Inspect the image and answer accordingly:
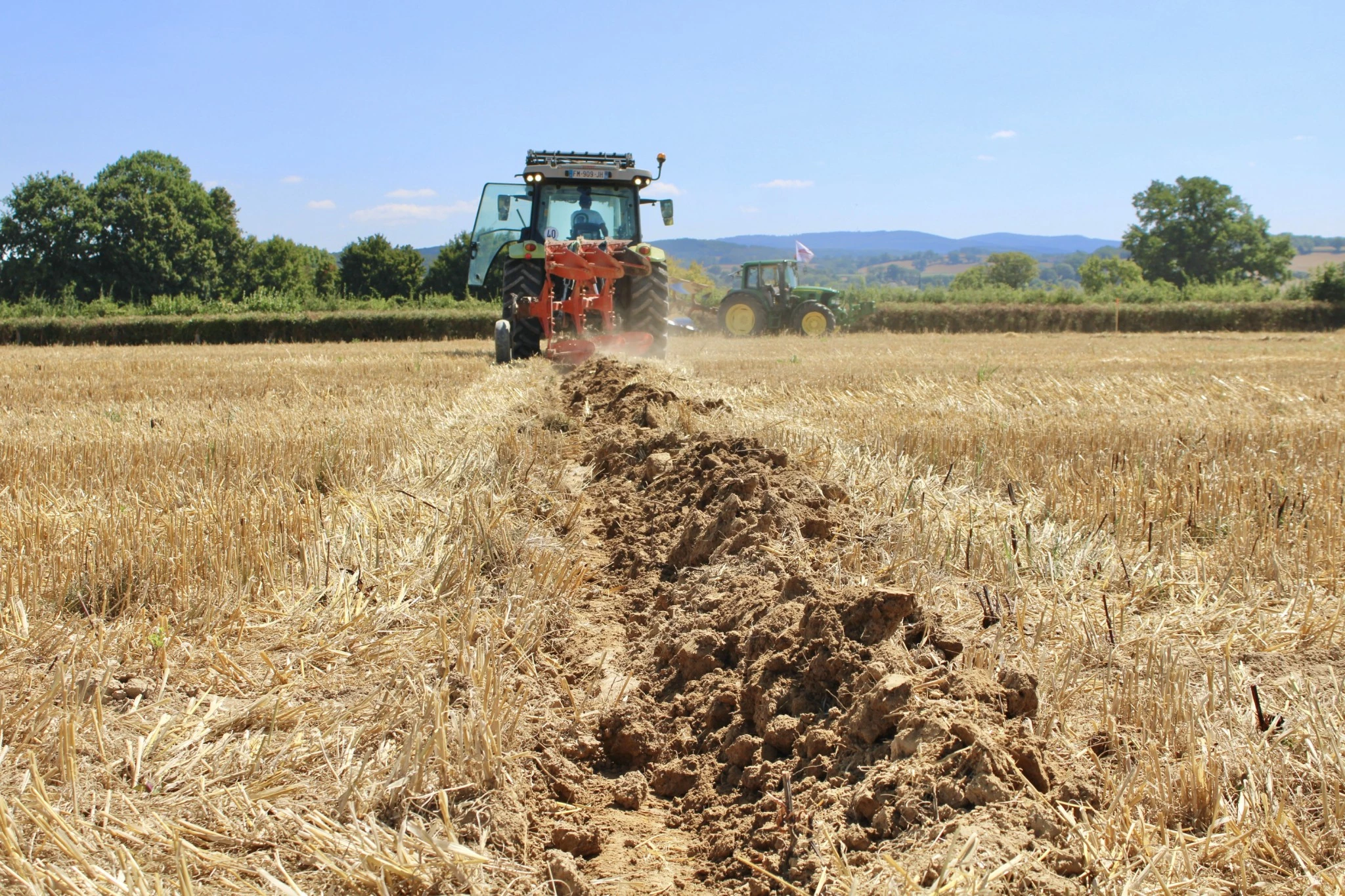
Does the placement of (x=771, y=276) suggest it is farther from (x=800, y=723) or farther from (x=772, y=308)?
(x=800, y=723)

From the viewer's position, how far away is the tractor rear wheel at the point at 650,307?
12164mm

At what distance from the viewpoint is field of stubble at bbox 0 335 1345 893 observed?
68.1 inches

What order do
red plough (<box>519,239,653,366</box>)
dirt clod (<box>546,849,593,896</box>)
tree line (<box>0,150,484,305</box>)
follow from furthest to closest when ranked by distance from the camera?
tree line (<box>0,150,484,305</box>) → red plough (<box>519,239,653,366</box>) → dirt clod (<box>546,849,593,896</box>)

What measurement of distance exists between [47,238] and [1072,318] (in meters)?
48.7

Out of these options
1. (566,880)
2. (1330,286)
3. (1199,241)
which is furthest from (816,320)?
(1199,241)

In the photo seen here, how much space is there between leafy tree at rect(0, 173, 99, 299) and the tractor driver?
43502 millimetres

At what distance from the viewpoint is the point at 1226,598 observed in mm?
3088

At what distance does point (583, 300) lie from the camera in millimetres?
11367

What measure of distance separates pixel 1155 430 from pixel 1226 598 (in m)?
3.34

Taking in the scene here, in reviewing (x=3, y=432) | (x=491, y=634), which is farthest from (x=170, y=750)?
(x=3, y=432)

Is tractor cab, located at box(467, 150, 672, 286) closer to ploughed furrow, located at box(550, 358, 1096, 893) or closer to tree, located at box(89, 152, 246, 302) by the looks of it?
ploughed furrow, located at box(550, 358, 1096, 893)

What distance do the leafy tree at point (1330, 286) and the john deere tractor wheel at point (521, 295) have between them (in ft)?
93.6

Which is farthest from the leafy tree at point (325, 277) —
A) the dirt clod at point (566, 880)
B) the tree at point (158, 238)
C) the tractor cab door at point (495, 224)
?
the dirt clod at point (566, 880)

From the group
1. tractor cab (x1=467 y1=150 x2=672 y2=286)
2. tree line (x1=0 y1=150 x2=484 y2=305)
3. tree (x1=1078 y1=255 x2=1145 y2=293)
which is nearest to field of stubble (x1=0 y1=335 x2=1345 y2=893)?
tractor cab (x1=467 y1=150 x2=672 y2=286)
